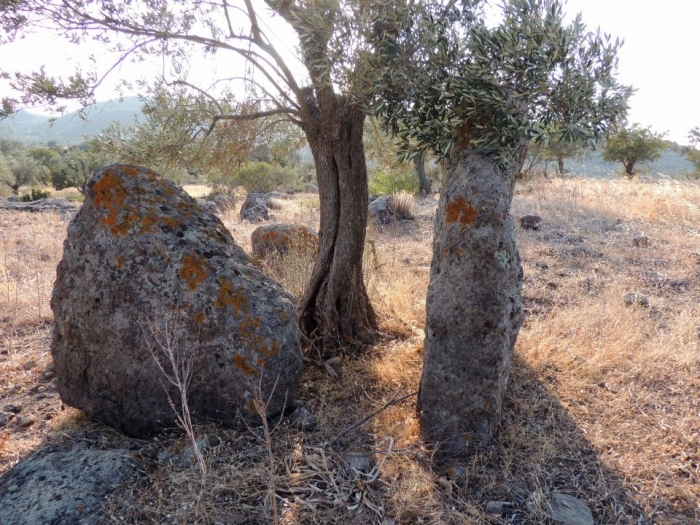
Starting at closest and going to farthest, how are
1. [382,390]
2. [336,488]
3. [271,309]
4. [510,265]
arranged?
[336,488], [510,265], [271,309], [382,390]

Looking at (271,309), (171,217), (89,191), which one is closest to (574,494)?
(271,309)

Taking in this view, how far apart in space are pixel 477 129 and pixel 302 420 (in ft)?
8.47

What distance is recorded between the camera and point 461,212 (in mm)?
3297

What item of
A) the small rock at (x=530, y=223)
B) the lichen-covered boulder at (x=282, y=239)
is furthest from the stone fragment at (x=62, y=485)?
the small rock at (x=530, y=223)

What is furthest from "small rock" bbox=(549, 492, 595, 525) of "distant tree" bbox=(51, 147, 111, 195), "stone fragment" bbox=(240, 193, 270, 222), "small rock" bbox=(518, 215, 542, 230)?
"distant tree" bbox=(51, 147, 111, 195)

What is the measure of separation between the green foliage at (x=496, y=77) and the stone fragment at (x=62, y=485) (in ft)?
9.97

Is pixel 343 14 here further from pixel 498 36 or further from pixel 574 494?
pixel 574 494

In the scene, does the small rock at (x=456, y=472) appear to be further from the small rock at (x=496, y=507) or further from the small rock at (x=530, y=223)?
the small rock at (x=530, y=223)

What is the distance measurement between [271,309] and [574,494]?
2454mm

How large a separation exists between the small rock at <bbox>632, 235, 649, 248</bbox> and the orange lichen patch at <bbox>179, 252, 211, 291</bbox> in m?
8.44

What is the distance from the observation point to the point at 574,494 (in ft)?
9.78

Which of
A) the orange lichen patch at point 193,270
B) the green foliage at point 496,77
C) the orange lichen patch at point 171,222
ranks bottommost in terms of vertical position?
the orange lichen patch at point 193,270

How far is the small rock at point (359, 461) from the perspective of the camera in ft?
10.2

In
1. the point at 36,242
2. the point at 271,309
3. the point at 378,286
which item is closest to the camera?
the point at 271,309
